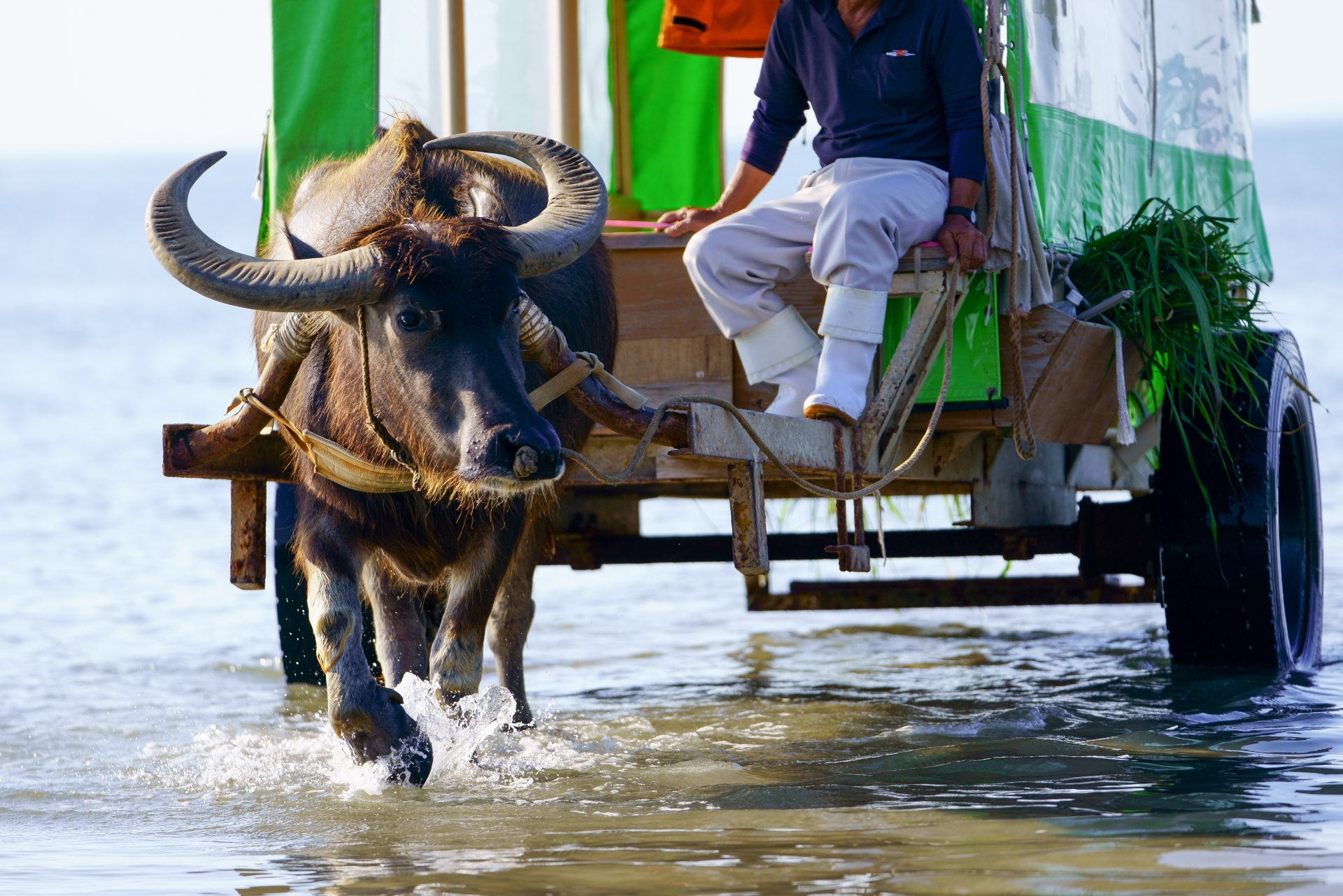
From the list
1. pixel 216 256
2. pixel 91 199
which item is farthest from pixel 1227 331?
pixel 91 199

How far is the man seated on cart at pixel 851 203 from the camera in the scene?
4059 mm

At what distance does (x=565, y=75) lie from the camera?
21.1 feet

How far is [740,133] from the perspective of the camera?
7.61 metres

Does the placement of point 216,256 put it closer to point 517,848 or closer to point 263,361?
point 263,361

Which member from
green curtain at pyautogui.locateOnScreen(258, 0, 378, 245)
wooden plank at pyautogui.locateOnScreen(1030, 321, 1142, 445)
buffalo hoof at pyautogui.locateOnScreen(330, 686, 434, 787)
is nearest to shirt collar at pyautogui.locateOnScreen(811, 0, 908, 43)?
wooden plank at pyautogui.locateOnScreen(1030, 321, 1142, 445)

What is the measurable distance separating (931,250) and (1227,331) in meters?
1.27

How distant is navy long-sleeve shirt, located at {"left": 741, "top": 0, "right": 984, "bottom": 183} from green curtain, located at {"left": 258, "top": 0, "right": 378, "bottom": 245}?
4.01 ft

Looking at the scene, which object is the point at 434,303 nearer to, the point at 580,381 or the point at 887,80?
the point at 580,381

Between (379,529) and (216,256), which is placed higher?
(216,256)

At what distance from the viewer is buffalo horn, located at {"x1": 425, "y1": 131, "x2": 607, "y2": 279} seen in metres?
3.64

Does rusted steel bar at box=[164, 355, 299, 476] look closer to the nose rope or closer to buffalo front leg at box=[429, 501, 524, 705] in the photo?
the nose rope

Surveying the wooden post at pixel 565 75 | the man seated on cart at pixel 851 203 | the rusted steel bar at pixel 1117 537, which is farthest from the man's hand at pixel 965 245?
the wooden post at pixel 565 75

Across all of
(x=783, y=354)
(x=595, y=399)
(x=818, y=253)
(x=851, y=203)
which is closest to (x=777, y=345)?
(x=783, y=354)

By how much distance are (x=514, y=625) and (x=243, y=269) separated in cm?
180
